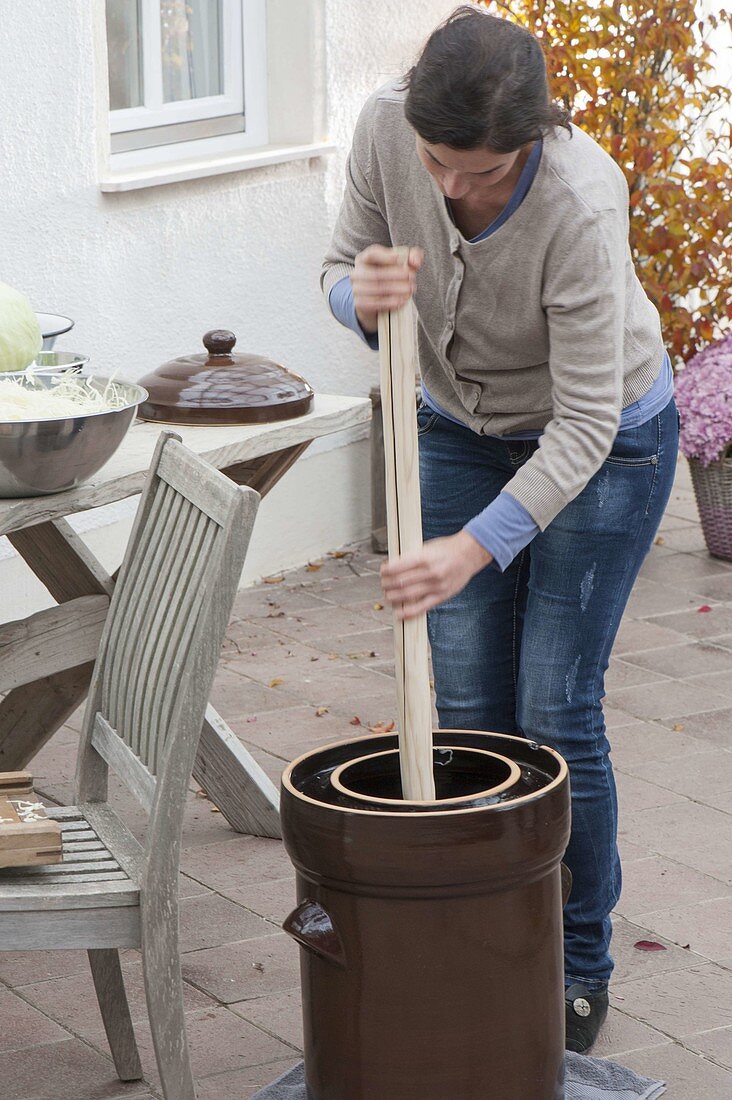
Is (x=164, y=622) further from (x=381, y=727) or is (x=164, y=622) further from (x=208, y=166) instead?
(x=208, y=166)

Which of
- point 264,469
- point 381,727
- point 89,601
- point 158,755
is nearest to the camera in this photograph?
point 158,755

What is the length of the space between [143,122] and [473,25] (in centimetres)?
307

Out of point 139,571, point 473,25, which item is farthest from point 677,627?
point 473,25

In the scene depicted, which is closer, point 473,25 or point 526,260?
point 473,25

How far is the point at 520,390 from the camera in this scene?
2.32 meters

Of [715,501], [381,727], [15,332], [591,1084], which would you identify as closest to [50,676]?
[15,332]

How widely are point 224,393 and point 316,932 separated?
1306 mm

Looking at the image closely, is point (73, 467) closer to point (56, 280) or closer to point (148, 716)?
point (148, 716)

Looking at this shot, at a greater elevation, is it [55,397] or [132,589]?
[55,397]

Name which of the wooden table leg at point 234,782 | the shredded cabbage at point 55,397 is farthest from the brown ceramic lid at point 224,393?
the wooden table leg at point 234,782

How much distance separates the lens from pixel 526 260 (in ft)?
7.06

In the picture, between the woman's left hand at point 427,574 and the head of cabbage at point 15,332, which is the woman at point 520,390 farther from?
the head of cabbage at point 15,332

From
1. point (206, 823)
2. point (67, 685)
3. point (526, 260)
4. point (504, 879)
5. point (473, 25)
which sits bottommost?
point (206, 823)

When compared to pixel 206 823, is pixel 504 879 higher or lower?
higher
